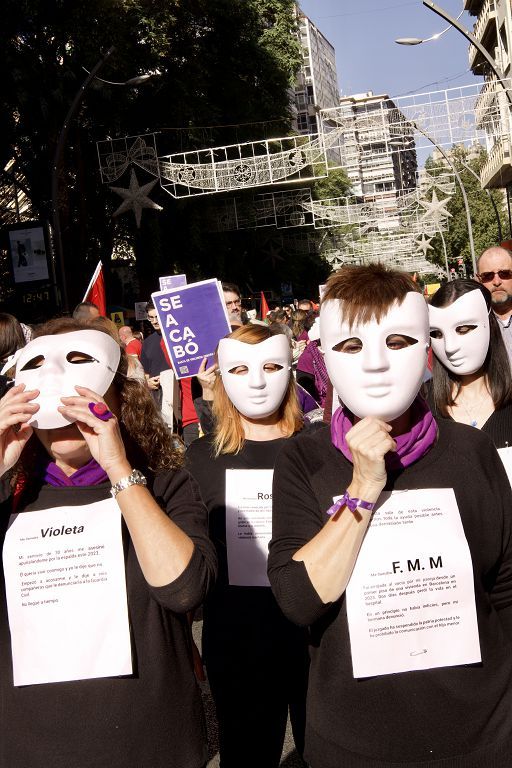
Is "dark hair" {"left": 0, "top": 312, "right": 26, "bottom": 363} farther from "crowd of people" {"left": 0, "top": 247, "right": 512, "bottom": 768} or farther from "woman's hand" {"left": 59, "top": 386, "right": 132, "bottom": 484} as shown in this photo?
"woman's hand" {"left": 59, "top": 386, "right": 132, "bottom": 484}

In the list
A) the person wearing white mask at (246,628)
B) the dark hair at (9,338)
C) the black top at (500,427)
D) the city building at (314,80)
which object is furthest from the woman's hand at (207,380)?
the city building at (314,80)

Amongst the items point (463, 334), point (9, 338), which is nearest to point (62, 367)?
point (463, 334)

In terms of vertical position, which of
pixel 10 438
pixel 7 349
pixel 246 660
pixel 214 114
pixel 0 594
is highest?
pixel 214 114

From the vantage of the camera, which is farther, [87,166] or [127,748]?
[87,166]

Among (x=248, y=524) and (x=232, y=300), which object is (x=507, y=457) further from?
(x=232, y=300)

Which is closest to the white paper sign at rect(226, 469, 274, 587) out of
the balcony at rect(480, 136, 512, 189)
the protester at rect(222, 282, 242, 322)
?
the protester at rect(222, 282, 242, 322)

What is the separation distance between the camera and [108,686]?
227cm

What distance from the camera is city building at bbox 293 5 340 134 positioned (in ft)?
379

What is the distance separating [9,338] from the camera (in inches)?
215

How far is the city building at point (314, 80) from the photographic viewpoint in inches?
4547

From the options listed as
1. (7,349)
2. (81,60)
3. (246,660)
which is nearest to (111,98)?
(81,60)

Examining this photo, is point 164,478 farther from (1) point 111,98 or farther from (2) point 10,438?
(1) point 111,98

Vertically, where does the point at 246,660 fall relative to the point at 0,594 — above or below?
below

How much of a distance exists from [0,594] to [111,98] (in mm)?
26970
